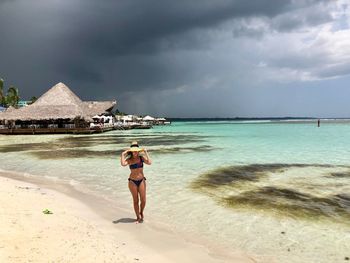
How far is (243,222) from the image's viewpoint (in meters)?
7.04

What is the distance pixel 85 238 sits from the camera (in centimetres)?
529

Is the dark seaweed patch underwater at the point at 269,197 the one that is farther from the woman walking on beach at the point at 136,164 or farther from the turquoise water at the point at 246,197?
the woman walking on beach at the point at 136,164

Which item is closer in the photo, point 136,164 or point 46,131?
point 136,164

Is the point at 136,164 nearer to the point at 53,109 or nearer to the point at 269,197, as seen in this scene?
the point at 269,197

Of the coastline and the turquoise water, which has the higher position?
the coastline

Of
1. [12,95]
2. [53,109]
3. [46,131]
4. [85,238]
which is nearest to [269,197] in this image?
[85,238]

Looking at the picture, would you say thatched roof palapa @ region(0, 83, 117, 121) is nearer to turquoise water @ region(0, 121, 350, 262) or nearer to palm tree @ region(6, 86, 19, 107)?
palm tree @ region(6, 86, 19, 107)

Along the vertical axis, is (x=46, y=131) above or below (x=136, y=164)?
below

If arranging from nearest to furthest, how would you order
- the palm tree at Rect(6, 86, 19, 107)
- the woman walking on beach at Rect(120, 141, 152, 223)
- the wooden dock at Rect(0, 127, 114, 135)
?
the woman walking on beach at Rect(120, 141, 152, 223) < the wooden dock at Rect(0, 127, 114, 135) < the palm tree at Rect(6, 86, 19, 107)

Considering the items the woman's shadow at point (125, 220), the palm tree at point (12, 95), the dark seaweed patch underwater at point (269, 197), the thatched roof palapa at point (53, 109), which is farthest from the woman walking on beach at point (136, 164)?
the palm tree at point (12, 95)

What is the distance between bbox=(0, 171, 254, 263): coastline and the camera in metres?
4.48

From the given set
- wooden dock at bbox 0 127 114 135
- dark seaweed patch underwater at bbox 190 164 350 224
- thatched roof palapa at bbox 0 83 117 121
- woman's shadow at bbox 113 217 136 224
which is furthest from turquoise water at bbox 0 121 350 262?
thatched roof palapa at bbox 0 83 117 121

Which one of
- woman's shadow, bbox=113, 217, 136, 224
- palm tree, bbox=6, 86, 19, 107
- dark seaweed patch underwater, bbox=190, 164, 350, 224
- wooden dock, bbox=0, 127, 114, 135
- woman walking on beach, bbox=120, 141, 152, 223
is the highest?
palm tree, bbox=6, 86, 19, 107

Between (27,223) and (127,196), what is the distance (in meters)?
4.09
